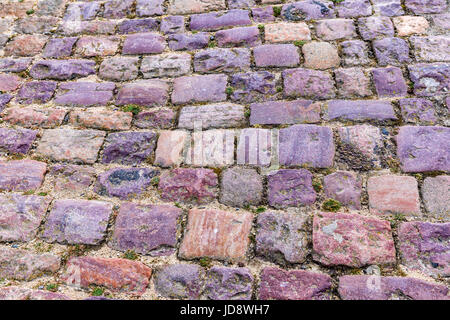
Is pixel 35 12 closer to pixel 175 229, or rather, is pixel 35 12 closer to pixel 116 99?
pixel 116 99

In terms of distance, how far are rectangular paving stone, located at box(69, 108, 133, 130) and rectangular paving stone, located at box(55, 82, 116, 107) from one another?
0.19 ft

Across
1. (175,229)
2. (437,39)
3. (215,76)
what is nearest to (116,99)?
(215,76)

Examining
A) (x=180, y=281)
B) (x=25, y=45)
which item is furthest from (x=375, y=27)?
(x=25, y=45)

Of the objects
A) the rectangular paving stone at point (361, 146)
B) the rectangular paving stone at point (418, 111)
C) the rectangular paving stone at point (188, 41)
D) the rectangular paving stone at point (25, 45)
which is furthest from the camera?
the rectangular paving stone at point (25, 45)

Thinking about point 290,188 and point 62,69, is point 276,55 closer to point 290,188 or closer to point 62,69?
point 290,188

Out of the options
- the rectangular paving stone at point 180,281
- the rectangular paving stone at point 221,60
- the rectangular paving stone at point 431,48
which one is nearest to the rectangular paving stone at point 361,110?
the rectangular paving stone at point 431,48

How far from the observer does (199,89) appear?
1854 mm

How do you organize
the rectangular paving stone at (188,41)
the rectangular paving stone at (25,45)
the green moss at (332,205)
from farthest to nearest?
the rectangular paving stone at (25,45) → the rectangular paving stone at (188,41) → the green moss at (332,205)

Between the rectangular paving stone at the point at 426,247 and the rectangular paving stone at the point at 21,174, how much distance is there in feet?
4.78

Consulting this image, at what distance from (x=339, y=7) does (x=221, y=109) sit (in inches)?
40.3

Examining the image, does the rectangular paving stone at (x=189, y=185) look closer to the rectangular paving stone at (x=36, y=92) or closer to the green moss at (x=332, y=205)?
the green moss at (x=332, y=205)

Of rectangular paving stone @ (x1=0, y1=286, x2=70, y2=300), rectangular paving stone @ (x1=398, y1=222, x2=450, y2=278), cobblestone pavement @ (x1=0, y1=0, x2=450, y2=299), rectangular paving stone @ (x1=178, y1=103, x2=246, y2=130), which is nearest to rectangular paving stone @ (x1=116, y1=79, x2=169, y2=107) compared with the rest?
cobblestone pavement @ (x1=0, y1=0, x2=450, y2=299)

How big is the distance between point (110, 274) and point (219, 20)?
5.04 feet

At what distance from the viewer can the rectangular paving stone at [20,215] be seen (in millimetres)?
1447
